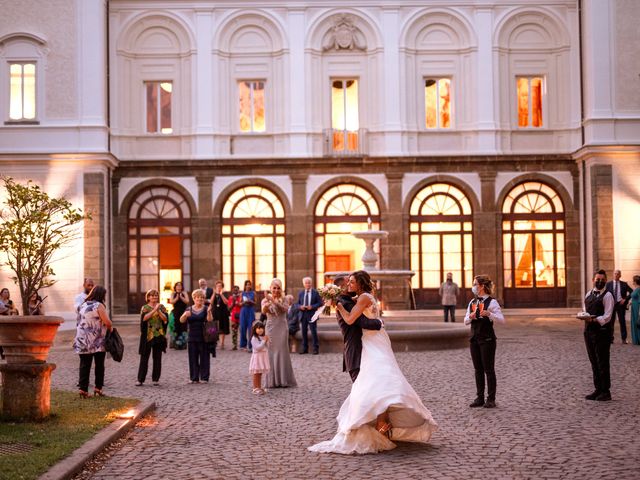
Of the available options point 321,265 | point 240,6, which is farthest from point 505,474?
point 240,6

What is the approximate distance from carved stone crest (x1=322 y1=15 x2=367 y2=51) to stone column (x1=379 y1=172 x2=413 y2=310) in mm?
5057

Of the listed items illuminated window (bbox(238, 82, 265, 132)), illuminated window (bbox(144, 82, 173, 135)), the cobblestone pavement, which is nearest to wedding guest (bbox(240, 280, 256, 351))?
the cobblestone pavement

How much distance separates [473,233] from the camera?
3644 centimetres

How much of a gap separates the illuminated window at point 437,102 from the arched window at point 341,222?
12.0 ft

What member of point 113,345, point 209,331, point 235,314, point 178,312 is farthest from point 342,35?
point 113,345

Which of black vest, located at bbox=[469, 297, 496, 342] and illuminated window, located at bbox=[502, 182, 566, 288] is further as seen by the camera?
illuminated window, located at bbox=[502, 182, 566, 288]

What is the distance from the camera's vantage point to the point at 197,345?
56.5 feet

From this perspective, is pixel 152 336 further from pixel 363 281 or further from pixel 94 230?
pixel 94 230

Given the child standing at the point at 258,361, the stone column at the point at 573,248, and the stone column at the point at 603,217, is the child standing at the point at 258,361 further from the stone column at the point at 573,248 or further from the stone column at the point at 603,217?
the stone column at the point at 573,248

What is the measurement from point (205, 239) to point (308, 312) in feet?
45.0

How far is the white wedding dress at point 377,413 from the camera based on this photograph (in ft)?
33.4

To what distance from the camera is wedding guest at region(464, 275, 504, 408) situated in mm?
13523

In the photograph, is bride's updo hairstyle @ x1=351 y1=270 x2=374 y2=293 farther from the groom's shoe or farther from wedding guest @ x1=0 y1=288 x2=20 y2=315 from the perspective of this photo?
wedding guest @ x1=0 y1=288 x2=20 y2=315

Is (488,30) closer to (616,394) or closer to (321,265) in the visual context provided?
(321,265)
